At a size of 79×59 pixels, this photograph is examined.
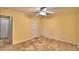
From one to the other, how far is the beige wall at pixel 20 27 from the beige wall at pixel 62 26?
1.03ft

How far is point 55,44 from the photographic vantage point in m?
2.16

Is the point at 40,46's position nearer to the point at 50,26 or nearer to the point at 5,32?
the point at 50,26

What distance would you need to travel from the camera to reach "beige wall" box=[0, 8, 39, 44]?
83.5 inches

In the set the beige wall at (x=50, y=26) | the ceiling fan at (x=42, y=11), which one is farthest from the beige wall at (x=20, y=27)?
the ceiling fan at (x=42, y=11)

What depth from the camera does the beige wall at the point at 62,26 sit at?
2.12 meters

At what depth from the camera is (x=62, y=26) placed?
215cm

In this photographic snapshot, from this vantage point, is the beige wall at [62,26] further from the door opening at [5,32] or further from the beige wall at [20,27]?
the door opening at [5,32]

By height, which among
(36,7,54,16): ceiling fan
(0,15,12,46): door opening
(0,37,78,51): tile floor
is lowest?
(0,37,78,51): tile floor

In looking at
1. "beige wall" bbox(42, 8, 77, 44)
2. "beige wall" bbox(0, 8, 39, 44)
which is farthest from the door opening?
"beige wall" bbox(42, 8, 77, 44)

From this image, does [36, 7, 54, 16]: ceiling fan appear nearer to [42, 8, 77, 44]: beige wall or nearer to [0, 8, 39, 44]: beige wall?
[42, 8, 77, 44]: beige wall

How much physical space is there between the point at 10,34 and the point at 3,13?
0.44m

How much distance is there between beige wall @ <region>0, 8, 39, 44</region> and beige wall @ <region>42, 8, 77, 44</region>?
32 cm
